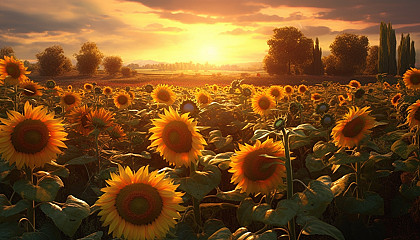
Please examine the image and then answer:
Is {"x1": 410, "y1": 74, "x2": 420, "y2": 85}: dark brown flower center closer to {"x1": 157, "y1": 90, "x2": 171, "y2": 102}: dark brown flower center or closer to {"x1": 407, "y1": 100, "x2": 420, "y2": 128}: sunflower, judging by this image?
{"x1": 407, "y1": 100, "x2": 420, "y2": 128}: sunflower

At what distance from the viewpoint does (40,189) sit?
2771mm

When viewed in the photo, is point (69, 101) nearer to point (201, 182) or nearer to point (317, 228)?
point (201, 182)

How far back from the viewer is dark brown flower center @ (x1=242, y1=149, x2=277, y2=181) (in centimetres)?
252

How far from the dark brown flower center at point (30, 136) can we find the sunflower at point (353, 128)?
8.73 feet

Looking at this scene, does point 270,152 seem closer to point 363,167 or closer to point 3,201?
point 363,167

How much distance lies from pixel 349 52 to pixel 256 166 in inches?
2395

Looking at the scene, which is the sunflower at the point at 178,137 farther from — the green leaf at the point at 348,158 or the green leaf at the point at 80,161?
the green leaf at the point at 348,158

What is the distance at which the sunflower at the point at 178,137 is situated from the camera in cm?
277

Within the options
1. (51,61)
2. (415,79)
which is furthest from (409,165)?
(51,61)

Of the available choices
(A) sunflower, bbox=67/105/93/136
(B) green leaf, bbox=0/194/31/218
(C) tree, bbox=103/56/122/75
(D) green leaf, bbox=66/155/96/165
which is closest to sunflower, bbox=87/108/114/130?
(A) sunflower, bbox=67/105/93/136

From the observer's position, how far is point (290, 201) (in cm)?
228

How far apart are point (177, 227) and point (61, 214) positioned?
89cm

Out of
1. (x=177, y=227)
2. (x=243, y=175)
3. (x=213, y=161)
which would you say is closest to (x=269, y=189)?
(x=243, y=175)

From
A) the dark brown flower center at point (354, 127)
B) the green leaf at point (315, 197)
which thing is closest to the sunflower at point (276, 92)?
the dark brown flower center at point (354, 127)
